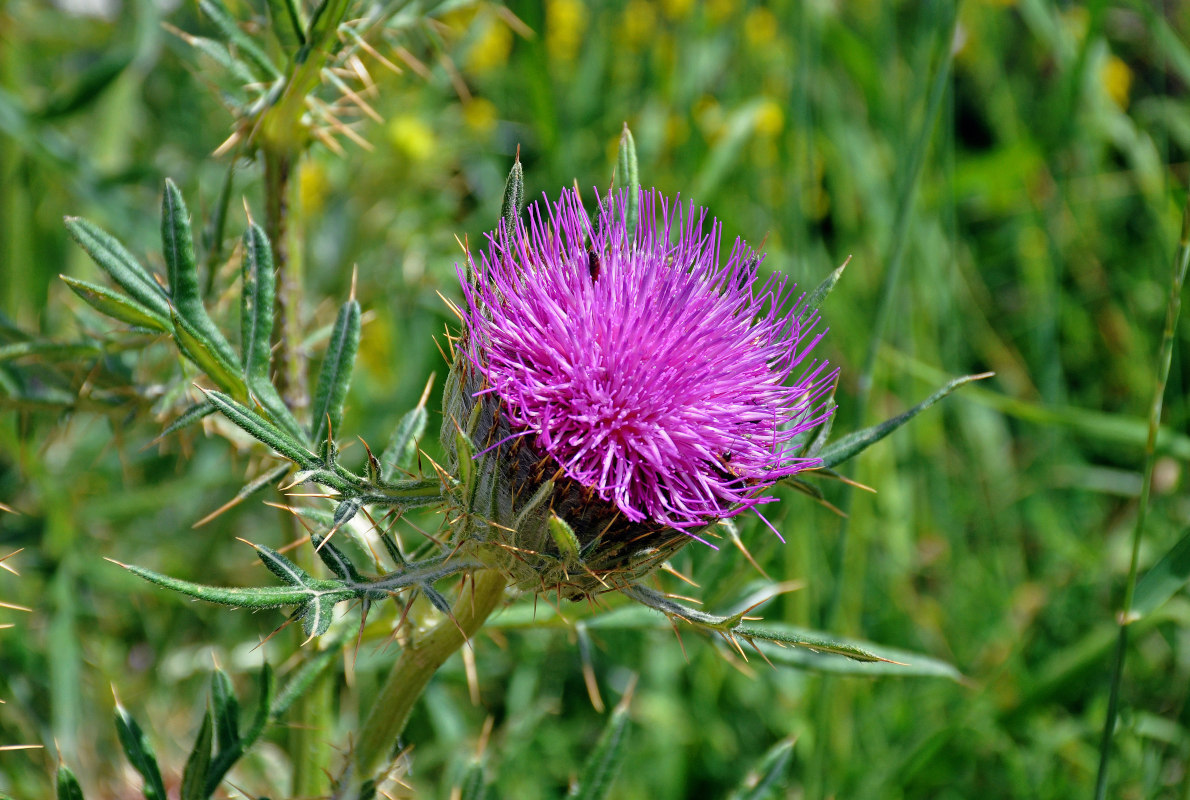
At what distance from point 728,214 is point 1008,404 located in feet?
4.27

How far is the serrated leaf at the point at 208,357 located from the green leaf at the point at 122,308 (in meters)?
0.04

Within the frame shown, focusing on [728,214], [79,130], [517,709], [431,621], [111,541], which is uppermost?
[79,130]

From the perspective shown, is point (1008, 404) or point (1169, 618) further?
point (1169, 618)

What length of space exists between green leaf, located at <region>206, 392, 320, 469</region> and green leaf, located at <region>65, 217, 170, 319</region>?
315 millimetres

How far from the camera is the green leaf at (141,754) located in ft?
4.64

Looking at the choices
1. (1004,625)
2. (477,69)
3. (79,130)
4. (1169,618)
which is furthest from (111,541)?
(1169,618)

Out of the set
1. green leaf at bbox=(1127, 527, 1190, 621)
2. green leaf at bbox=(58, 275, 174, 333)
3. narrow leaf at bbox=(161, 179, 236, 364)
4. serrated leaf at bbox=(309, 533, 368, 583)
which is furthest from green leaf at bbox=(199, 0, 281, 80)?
green leaf at bbox=(1127, 527, 1190, 621)

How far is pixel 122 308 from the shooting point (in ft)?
4.66

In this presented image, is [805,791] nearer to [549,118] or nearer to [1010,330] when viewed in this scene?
[549,118]

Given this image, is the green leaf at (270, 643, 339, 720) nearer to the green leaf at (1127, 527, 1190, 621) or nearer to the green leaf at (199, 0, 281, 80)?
the green leaf at (199, 0, 281, 80)

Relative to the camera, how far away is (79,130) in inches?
130

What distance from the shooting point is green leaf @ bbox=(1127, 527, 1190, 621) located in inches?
66.0

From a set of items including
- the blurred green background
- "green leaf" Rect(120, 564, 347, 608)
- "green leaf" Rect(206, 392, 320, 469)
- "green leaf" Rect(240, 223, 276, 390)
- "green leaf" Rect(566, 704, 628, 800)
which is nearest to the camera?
"green leaf" Rect(120, 564, 347, 608)

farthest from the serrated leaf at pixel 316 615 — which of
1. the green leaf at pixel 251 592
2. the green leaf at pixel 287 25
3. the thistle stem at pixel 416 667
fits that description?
the green leaf at pixel 287 25
